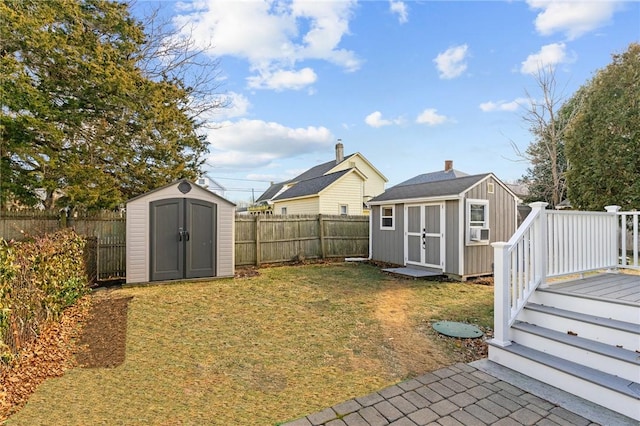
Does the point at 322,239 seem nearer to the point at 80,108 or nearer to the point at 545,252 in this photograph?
the point at 80,108

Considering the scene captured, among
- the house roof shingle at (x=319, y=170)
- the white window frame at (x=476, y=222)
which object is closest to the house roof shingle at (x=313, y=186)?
the house roof shingle at (x=319, y=170)

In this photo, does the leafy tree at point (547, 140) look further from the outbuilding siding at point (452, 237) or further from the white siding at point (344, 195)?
the outbuilding siding at point (452, 237)

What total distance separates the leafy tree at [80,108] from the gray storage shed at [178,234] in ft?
5.99

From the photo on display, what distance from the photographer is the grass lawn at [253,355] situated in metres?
2.54

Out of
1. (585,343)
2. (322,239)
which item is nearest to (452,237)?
(322,239)

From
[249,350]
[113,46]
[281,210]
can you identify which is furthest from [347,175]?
[249,350]

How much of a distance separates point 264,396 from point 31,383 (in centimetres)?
213

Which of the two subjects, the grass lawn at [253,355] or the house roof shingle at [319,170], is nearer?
the grass lawn at [253,355]

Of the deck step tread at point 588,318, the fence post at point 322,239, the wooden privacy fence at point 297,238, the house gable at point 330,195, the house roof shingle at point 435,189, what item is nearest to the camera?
the deck step tread at point 588,318

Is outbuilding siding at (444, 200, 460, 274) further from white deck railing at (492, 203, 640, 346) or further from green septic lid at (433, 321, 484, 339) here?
green septic lid at (433, 321, 484, 339)

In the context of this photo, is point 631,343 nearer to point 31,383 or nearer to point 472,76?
point 31,383

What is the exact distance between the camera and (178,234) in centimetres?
770

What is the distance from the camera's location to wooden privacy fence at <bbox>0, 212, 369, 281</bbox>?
25.4 feet

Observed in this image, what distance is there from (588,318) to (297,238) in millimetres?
9039
